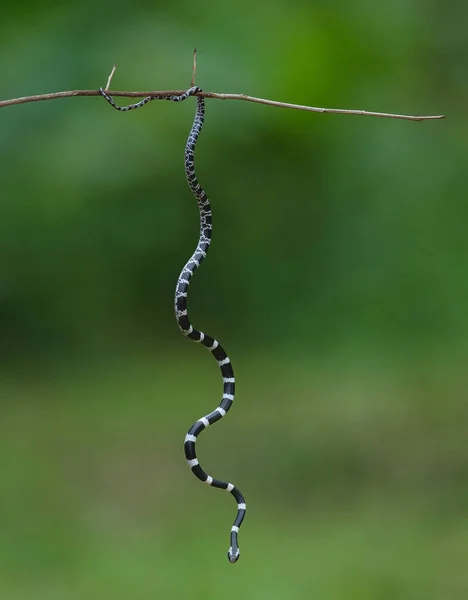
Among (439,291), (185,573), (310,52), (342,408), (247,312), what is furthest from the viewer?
(247,312)

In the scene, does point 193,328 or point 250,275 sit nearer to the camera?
point 193,328

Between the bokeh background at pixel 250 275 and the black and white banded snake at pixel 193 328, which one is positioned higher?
the bokeh background at pixel 250 275

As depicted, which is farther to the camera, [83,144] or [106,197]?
[106,197]

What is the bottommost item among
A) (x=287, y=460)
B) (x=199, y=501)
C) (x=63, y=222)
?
(x=199, y=501)

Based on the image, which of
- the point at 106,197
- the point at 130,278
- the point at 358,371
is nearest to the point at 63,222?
the point at 106,197

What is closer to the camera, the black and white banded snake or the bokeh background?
the black and white banded snake

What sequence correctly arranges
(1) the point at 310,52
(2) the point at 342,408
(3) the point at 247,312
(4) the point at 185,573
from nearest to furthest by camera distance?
(4) the point at 185,573
(1) the point at 310,52
(2) the point at 342,408
(3) the point at 247,312

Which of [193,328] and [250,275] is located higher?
[250,275]

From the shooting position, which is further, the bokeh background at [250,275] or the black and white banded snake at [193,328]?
the bokeh background at [250,275]

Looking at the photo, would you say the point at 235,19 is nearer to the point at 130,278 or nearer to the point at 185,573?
the point at 130,278

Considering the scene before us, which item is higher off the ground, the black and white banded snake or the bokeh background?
the bokeh background

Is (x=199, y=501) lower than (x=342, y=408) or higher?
lower
